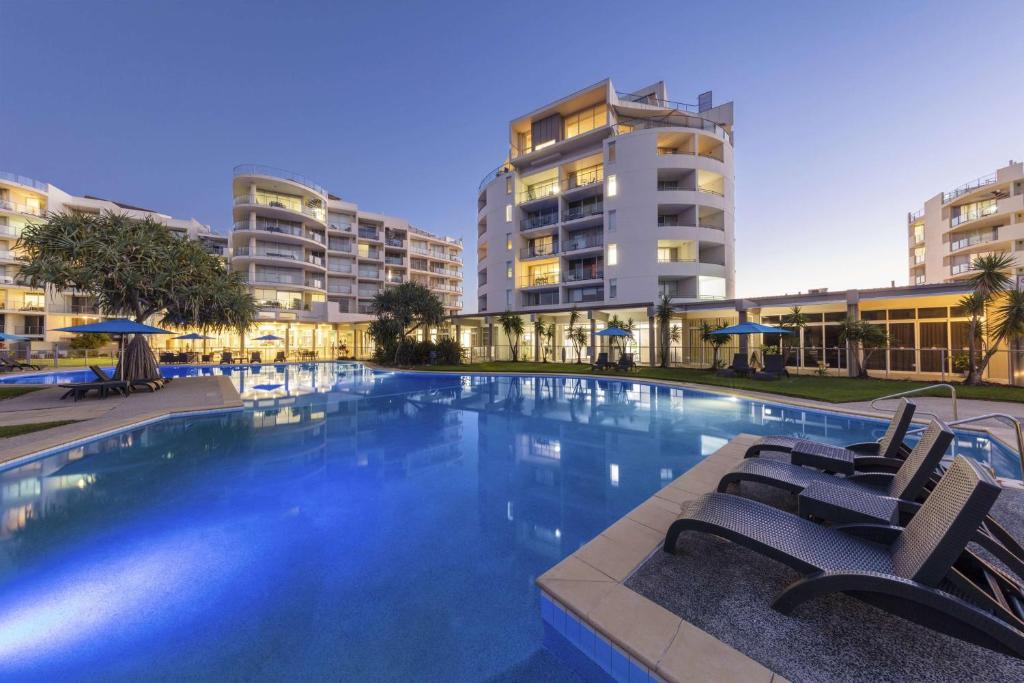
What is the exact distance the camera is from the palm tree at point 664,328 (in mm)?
21188

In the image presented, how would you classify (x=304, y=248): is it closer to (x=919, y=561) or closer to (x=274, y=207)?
(x=274, y=207)

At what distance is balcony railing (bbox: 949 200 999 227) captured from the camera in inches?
1195

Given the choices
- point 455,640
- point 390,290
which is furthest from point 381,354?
point 455,640

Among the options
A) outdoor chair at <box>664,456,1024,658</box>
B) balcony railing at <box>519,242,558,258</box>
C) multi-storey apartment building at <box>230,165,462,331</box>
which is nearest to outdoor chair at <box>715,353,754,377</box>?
outdoor chair at <box>664,456,1024,658</box>

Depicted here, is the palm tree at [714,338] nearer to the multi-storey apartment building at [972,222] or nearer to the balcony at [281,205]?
the multi-storey apartment building at [972,222]

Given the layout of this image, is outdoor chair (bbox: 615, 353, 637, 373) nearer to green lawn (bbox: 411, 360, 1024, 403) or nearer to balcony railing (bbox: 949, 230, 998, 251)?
green lawn (bbox: 411, 360, 1024, 403)

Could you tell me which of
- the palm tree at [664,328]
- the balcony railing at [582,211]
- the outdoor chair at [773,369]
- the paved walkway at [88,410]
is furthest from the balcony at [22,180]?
the outdoor chair at [773,369]

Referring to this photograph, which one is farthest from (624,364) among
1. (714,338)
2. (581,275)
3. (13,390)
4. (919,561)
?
(13,390)

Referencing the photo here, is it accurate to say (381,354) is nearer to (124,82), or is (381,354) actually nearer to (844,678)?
(844,678)

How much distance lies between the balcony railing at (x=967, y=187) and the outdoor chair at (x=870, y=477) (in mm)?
45927

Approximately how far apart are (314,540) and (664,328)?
21224mm

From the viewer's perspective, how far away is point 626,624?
7.41 ft

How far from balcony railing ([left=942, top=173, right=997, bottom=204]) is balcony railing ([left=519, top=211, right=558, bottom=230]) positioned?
34737 mm

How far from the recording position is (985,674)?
193 cm
